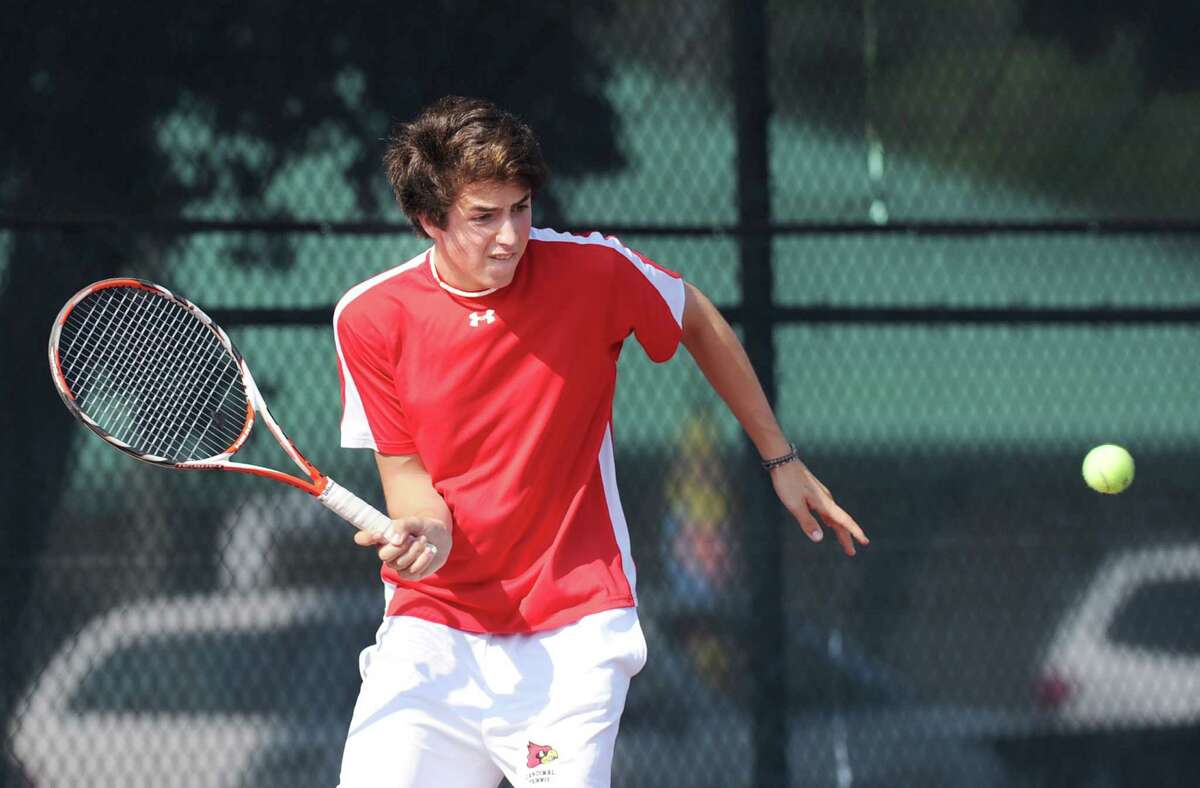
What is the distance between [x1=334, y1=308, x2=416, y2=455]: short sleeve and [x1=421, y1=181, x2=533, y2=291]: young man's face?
0.63ft

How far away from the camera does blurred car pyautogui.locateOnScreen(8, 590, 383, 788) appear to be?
13.2 feet

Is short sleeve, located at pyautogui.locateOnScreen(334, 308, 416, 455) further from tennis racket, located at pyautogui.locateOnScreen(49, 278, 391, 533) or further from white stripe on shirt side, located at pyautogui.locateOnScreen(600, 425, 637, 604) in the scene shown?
white stripe on shirt side, located at pyautogui.locateOnScreen(600, 425, 637, 604)

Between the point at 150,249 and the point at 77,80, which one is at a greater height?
the point at 77,80

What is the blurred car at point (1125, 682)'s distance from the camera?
441 centimetres

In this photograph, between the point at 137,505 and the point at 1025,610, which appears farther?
the point at 1025,610

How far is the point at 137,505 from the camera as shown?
4.08m

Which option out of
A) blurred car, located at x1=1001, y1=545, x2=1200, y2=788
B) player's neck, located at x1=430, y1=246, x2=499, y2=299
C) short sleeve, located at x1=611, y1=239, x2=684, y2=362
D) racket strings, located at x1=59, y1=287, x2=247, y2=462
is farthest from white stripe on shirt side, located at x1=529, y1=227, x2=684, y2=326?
blurred car, located at x1=1001, y1=545, x2=1200, y2=788

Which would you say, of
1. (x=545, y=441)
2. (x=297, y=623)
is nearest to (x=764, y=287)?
(x=297, y=623)

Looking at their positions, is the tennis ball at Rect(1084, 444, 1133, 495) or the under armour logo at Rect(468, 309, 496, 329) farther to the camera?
the tennis ball at Rect(1084, 444, 1133, 495)

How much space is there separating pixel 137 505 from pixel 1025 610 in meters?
2.26

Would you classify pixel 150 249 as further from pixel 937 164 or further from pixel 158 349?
pixel 937 164

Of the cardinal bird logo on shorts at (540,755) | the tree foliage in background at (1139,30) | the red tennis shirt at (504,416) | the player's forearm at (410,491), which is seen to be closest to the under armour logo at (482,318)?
the red tennis shirt at (504,416)

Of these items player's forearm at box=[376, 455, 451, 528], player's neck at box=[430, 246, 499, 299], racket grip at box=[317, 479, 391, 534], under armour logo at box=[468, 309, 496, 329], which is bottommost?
racket grip at box=[317, 479, 391, 534]

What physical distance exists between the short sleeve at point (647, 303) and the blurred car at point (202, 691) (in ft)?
5.01
